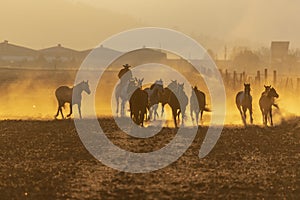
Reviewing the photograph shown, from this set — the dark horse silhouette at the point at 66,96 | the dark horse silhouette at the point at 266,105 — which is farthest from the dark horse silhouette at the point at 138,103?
the dark horse silhouette at the point at 266,105

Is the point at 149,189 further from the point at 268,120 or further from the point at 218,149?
the point at 268,120

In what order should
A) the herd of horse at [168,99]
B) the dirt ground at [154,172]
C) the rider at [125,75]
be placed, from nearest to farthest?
the dirt ground at [154,172] → the herd of horse at [168,99] → the rider at [125,75]

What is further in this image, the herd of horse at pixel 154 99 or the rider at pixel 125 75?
the rider at pixel 125 75

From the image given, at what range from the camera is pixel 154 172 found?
561 inches

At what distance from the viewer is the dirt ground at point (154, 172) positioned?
11.9m

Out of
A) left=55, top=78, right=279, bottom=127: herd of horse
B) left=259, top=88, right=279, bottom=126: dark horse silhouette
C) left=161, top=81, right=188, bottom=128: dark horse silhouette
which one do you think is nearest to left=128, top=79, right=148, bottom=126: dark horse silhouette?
left=55, top=78, right=279, bottom=127: herd of horse

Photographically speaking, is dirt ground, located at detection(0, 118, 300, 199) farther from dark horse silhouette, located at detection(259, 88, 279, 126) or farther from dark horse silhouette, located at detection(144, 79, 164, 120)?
dark horse silhouette, located at detection(144, 79, 164, 120)

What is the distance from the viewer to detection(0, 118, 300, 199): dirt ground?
11.9 metres

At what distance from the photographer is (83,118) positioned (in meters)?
28.7

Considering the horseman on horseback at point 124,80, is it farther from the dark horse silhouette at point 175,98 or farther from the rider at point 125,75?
the dark horse silhouette at point 175,98

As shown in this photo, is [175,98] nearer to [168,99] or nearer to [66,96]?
[168,99]

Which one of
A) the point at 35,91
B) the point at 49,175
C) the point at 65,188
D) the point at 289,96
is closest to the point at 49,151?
the point at 49,175

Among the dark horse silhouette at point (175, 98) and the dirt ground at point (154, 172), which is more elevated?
the dark horse silhouette at point (175, 98)

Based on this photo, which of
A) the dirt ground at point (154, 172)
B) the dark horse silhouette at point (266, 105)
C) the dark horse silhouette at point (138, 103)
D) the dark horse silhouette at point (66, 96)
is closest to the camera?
the dirt ground at point (154, 172)
